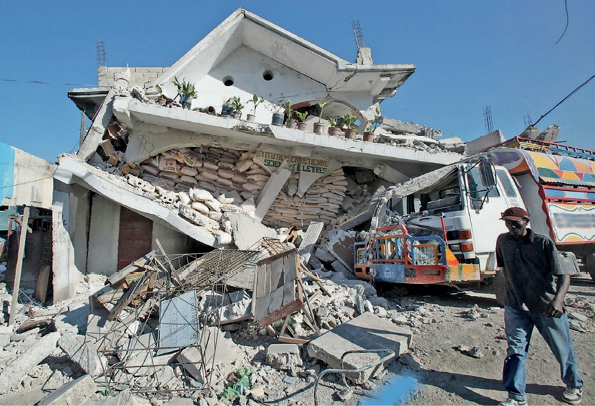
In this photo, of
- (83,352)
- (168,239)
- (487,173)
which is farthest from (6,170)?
(487,173)

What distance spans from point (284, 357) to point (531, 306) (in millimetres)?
2333

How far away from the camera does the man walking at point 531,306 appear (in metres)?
2.48

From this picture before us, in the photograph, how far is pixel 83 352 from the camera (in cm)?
400

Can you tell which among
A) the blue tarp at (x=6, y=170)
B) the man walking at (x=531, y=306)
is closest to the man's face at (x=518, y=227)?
the man walking at (x=531, y=306)

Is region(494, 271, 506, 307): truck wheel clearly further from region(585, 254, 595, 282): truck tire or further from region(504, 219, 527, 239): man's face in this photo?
region(585, 254, 595, 282): truck tire

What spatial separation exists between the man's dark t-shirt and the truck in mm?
1577

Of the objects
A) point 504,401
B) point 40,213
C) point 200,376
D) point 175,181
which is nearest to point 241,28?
point 175,181

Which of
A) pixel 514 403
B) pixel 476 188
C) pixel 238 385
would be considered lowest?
pixel 238 385

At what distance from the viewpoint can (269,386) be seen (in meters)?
3.31

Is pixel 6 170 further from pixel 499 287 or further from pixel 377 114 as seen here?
pixel 499 287

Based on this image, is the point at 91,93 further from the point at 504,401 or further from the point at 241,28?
the point at 504,401

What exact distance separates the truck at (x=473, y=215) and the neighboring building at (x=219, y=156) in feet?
10.00

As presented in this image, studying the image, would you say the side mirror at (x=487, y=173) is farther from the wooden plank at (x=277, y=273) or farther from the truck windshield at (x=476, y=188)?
the wooden plank at (x=277, y=273)

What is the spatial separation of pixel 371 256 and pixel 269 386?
2.96 meters
